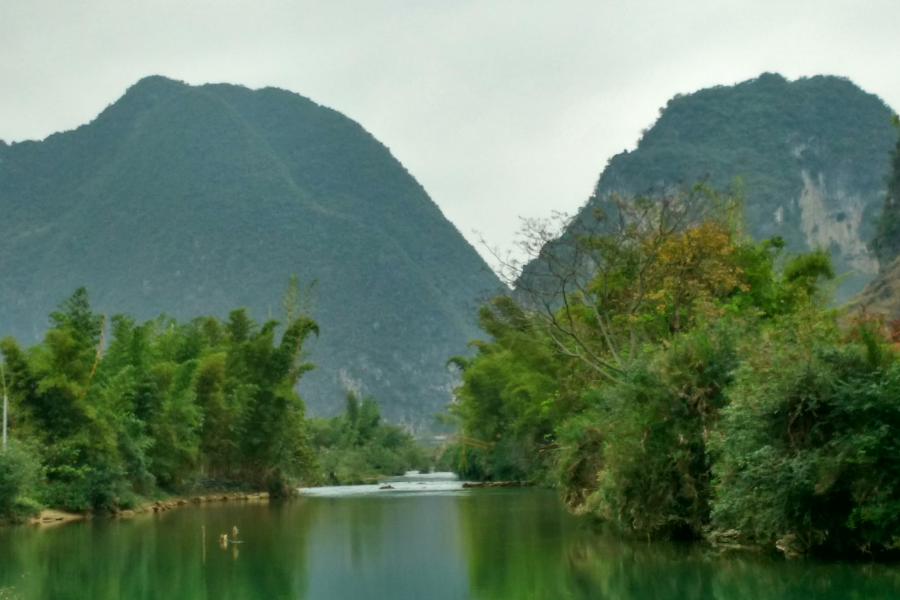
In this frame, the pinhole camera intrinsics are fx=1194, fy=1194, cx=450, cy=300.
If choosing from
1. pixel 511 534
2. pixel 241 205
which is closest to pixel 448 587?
pixel 511 534

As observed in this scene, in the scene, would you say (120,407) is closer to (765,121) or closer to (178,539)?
(178,539)

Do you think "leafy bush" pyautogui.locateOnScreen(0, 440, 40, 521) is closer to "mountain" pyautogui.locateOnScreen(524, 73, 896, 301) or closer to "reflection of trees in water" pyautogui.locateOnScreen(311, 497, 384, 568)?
"reflection of trees in water" pyautogui.locateOnScreen(311, 497, 384, 568)

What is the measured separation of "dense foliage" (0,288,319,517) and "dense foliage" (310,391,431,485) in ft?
58.6

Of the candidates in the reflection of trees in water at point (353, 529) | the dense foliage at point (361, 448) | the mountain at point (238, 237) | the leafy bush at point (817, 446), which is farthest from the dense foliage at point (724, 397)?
the mountain at point (238, 237)

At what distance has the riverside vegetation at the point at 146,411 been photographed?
35.3 meters

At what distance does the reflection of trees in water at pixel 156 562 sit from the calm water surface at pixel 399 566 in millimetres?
28

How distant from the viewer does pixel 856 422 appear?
1672 cm

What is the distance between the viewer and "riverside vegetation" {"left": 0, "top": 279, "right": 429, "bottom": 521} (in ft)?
116

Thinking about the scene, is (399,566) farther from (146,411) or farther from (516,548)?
(146,411)

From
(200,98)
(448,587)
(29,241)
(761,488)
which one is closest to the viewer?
(448,587)

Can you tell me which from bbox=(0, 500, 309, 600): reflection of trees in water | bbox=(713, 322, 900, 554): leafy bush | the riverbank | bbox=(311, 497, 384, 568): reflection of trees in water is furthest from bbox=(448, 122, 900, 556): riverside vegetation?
the riverbank

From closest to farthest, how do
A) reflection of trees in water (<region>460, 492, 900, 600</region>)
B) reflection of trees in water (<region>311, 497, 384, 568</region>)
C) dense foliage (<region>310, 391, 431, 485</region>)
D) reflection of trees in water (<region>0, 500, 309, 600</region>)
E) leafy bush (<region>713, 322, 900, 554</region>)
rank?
reflection of trees in water (<region>460, 492, 900, 600</region>), leafy bush (<region>713, 322, 900, 554</region>), reflection of trees in water (<region>0, 500, 309, 600</region>), reflection of trees in water (<region>311, 497, 384, 568</region>), dense foliage (<region>310, 391, 431, 485</region>)

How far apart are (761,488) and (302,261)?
130772mm

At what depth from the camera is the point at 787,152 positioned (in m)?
157
